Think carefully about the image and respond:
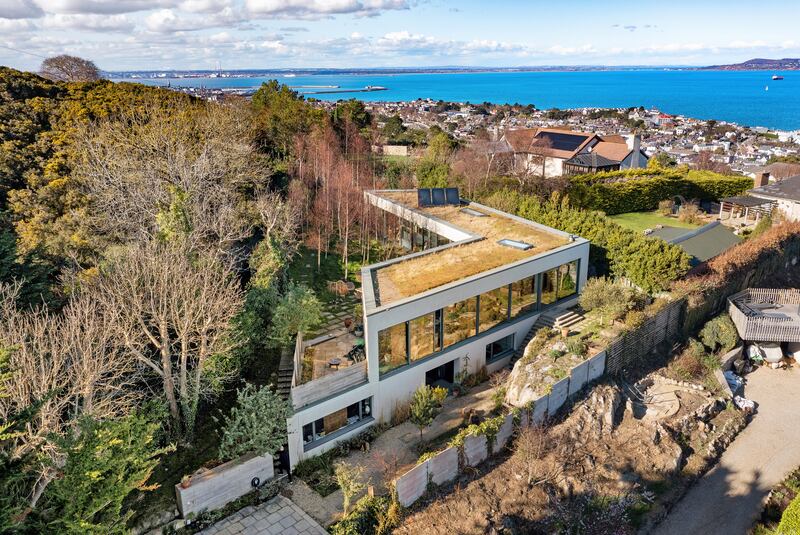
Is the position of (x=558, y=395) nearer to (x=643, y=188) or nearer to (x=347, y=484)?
(x=347, y=484)

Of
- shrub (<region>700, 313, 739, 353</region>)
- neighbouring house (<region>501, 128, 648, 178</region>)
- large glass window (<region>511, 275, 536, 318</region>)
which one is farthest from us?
neighbouring house (<region>501, 128, 648, 178</region>)

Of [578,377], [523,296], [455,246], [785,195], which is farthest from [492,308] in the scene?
[785,195]

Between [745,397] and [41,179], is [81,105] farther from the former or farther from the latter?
[745,397]

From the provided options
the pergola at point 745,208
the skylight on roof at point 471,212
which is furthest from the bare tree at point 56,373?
the pergola at point 745,208

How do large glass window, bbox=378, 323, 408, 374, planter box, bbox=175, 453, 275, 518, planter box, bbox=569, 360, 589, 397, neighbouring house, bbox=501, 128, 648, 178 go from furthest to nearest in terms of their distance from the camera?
neighbouring house, bbox=501, 128, 648, 178, planter box, bbox=569, 360, 589, 397, large glass window, bbox=378, 323, 408, 374, planter box, bbox=175, 453, 275, 518

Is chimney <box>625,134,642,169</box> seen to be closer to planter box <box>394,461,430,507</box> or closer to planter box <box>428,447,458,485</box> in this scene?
planter box <box>428,447,458,485</box>

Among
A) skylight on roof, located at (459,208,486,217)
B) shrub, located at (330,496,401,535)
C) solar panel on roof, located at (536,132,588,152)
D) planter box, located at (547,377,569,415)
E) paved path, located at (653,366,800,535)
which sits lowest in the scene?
paved path, located at (653,366,800,535)

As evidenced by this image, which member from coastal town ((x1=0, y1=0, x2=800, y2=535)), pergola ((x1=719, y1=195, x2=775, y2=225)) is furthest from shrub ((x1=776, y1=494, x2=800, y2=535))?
pergola ((x1=719, y1=195, x2=775, y2=225))

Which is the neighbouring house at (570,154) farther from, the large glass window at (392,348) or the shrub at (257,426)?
the shrub at (257,426)
